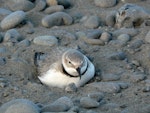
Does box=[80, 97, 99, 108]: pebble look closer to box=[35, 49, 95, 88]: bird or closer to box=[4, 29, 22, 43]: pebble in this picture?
box=[35, 49, 95, 88]: bird

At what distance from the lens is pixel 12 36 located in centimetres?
741

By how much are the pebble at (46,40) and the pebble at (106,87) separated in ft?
4.45

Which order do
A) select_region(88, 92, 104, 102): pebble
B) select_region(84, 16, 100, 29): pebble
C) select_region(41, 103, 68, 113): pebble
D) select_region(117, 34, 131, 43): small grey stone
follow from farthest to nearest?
select_region(84, 16, 100, 29): pebble, select_region(117, 34, 131, 43): small grey stone, select_region(88, 92, 104, 102): pebble, select_region(41, 103, 68, 113): pebble

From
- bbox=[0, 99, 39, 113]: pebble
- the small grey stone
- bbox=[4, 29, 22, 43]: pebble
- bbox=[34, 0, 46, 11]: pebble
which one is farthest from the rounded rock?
bbox=[0, 99, 39, 113]: pebble

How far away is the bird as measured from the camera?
618 centimetres

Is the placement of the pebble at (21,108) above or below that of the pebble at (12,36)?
above

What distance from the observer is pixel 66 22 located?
788cm

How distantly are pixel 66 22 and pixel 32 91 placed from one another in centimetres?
226

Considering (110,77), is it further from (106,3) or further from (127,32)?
(106,3)

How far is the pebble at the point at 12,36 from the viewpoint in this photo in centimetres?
730

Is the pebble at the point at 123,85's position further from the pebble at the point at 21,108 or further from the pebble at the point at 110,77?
the pebble at the point at 21,108

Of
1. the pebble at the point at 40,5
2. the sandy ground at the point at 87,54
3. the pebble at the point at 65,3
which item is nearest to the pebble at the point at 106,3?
the sandy ground at the point at 87,54

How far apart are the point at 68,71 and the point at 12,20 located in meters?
1.84

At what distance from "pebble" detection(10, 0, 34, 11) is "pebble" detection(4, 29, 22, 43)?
1005 mm
